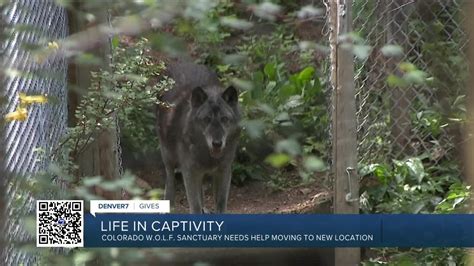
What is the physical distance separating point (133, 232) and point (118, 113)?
0.79m

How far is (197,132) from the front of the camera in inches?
265

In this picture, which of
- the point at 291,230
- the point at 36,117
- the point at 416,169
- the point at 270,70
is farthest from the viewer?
the point at 270,70

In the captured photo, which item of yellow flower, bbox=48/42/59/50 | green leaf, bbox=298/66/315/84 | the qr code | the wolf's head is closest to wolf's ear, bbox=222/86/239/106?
the wolf's head

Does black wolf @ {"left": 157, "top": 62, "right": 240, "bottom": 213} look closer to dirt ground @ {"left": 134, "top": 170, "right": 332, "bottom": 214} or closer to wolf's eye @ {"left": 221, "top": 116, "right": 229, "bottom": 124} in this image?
wolf's eye @ {"left": 221, "top": 116, "right": 229, "bottom": 124}

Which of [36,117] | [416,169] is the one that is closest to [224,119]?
[416,169]

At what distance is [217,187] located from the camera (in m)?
6.60

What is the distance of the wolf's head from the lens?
640cm

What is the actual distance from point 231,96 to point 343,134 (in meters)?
1.42

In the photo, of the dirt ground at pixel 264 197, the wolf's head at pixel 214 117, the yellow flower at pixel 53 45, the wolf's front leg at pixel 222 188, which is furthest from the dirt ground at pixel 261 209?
the yellow flower at pixel 53 45

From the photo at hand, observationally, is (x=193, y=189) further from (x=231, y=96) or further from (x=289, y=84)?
(x=289, y=84)

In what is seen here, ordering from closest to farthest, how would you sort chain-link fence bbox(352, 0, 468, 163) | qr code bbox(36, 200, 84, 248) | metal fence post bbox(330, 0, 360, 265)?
qr code bbox(36, 200, 84, 248)
metal fence post bbox(330, 0, 360, 265)
chain-link fence bbox(352, 0, 468, 163)

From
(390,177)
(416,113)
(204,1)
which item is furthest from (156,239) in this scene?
(204,1)

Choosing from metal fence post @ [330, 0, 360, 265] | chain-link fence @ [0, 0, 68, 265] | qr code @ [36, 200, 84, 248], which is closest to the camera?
qr code @ [36, 200, 84, 248]

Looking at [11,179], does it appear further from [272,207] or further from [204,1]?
[272,207]
